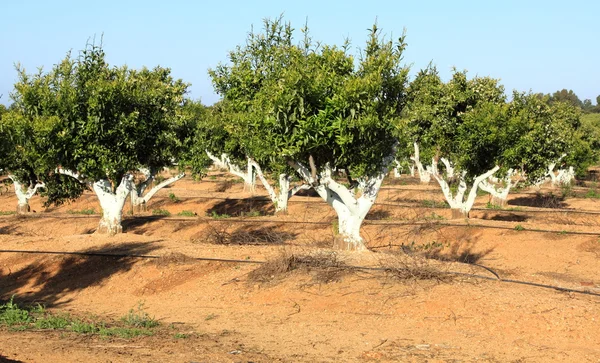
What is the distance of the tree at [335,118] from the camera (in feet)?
53.2

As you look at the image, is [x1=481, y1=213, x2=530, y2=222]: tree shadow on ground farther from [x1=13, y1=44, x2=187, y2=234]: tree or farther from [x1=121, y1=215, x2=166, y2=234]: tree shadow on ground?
[x1=13, y1=44, x2=187, y2=234]: tree

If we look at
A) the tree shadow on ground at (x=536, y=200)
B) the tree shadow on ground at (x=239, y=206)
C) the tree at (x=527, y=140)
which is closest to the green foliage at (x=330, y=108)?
the tree at (x=527, y=140)

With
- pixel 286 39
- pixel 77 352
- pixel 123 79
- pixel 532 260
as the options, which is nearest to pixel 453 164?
pixel 532 260

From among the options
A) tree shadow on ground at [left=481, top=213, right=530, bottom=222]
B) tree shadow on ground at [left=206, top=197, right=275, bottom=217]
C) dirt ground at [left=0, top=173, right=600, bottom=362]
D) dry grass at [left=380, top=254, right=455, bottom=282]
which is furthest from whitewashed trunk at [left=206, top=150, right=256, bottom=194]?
dry grass at [left=380, top=254, right=455, bottom=282]

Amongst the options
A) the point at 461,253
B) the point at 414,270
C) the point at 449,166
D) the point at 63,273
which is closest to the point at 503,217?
the point at 449,166

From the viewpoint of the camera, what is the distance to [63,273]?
1930cm

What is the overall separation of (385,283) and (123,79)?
10950 mm

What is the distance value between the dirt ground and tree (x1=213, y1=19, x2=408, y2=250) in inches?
73.6

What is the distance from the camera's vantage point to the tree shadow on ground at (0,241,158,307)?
18.2m

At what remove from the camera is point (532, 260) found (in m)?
22.9

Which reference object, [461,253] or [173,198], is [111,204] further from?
[173,198]

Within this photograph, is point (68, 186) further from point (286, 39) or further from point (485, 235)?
point (485, 235)

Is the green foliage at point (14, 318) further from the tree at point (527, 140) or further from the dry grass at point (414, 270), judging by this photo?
the tree at point (527, 140)

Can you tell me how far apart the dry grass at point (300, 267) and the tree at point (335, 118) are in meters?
1.99
